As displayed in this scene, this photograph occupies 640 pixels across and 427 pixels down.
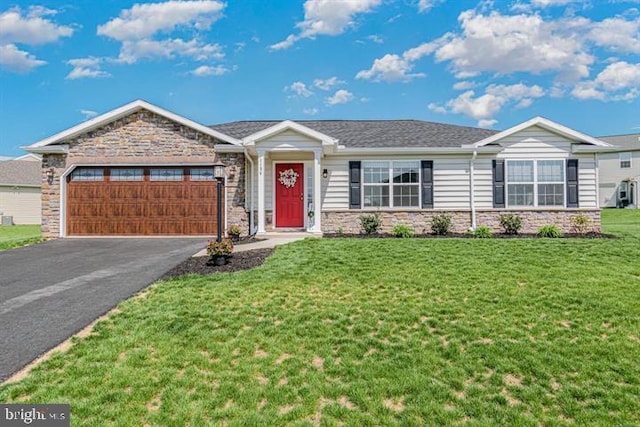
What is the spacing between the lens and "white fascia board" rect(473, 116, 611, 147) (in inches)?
504

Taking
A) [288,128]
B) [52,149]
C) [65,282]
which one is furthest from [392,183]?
[52,149]

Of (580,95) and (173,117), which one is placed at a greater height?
(580,95)

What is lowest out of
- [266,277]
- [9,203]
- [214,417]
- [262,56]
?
[214,417]

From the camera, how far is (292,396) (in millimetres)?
3342

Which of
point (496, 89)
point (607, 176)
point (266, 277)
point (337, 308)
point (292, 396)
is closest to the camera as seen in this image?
point (292, 396)

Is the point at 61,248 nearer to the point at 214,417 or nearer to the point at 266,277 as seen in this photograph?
the point at 266,277

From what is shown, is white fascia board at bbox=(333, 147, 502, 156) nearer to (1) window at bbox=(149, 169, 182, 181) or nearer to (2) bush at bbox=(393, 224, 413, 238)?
(2) bush at bbox=(393, 224, 413, 238)

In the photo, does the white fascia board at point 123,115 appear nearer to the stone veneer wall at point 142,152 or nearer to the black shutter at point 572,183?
the stone veneer wall at point 142,152

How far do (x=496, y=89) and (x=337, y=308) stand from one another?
Answer: 22819 mm

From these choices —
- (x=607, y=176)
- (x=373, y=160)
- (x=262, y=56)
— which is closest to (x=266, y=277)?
(x=373, y=160)

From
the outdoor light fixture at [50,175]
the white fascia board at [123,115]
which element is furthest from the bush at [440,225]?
the outdoor light fixture at [50,175]

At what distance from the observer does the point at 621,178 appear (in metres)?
30.5

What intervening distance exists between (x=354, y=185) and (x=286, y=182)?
2387mm

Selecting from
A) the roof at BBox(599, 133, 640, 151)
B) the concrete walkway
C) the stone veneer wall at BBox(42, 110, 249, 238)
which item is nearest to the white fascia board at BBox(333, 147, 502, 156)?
the concrete walkway
